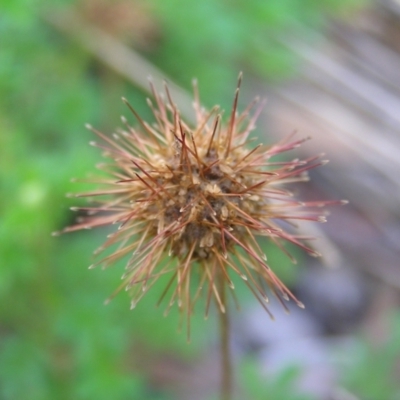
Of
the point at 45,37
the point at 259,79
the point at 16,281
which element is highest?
the point at 259,79

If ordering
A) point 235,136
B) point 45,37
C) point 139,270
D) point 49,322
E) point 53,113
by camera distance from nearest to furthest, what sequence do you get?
point 139,270 < point 235,136 < point 49,322 < point 53,113 < point 45,37

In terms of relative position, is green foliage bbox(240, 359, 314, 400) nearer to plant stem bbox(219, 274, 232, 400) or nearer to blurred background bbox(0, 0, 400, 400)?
blurred background bbox(0, 0, 400, 400)

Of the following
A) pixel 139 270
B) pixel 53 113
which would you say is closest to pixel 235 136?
pixel 139 270

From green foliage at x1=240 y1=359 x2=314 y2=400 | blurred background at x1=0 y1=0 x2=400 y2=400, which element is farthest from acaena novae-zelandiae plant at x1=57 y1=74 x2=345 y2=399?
green foliage at x1=240 y1=359 x2=314 y2=400

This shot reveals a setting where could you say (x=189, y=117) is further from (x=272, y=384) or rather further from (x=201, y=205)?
(x=201, y=205)

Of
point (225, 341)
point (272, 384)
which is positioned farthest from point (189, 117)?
point (225, 341)

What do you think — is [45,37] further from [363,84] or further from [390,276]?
[390,276]

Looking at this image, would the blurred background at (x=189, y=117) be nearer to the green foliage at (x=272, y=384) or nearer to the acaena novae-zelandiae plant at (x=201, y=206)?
the green foliage at (x=272, y=384)

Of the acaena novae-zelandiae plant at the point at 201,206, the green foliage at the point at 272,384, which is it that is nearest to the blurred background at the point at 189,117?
the green foliage at the point at 272,384
